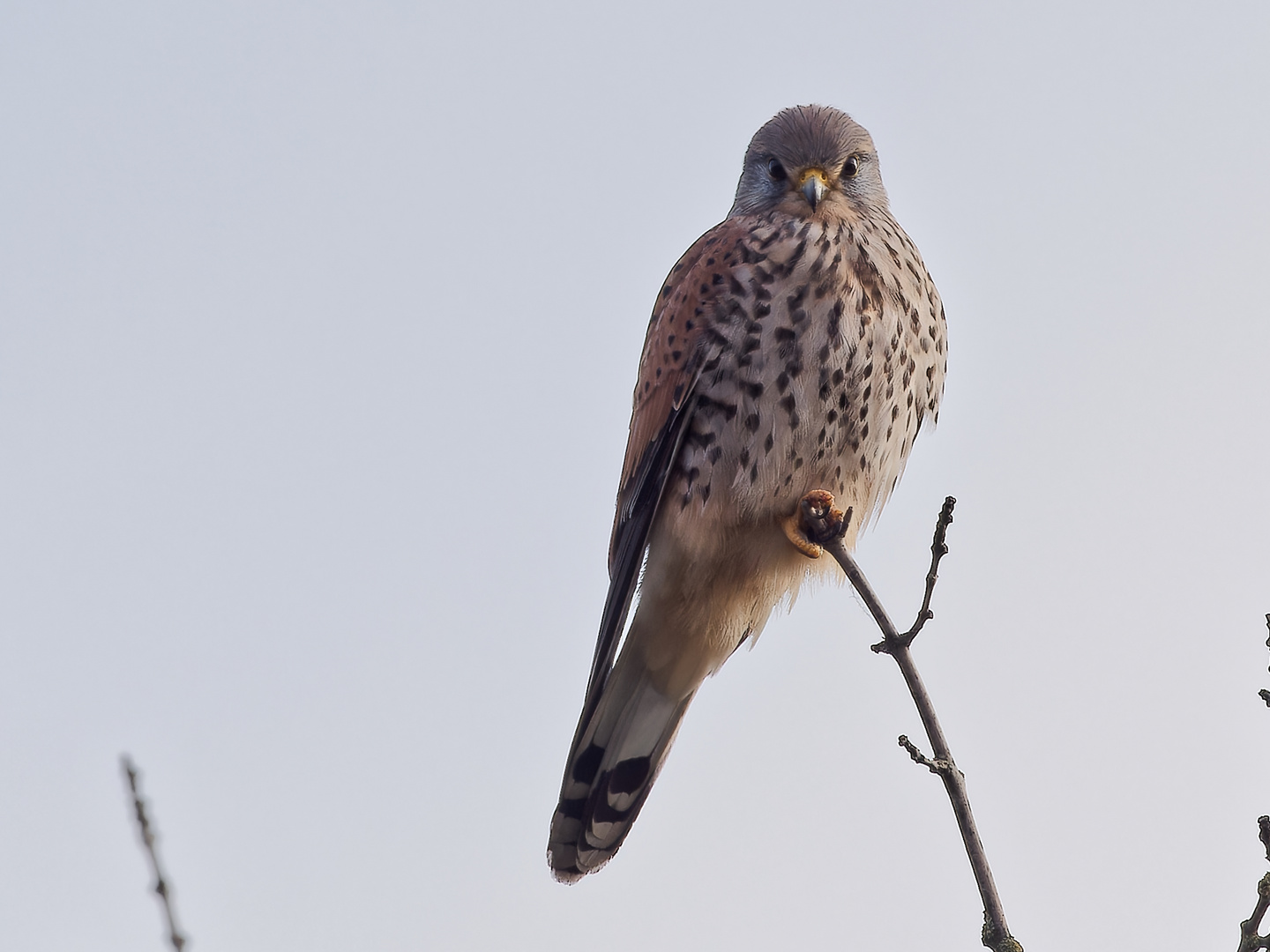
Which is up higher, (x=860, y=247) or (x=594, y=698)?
(x=860, y=247)

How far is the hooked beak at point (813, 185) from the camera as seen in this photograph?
3.61 m

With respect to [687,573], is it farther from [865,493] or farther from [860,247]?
[860,247]

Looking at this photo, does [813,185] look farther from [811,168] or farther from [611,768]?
[611,768]

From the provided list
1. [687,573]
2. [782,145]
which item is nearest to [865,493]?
[687,573]

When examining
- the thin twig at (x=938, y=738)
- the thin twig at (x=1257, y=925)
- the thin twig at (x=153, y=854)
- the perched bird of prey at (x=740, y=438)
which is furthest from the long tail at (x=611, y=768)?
the thin twig at (x=153, y=854)

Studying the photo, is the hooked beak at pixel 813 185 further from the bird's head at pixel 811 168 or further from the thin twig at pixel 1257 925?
the thin twig at pixel 1257 925

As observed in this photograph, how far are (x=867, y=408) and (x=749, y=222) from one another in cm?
69

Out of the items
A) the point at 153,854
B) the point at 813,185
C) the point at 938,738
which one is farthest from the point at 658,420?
the point at 153,854

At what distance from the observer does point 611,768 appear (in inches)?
140

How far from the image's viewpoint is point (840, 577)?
3.58 m

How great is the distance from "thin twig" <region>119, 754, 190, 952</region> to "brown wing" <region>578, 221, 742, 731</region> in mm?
2051

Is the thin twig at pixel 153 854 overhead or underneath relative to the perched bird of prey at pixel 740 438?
underneath

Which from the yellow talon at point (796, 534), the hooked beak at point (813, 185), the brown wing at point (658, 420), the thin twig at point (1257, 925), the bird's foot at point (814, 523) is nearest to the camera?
the thin twig at point (1257, 925)

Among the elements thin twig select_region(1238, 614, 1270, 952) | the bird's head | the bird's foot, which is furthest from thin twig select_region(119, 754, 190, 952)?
the bird's head
